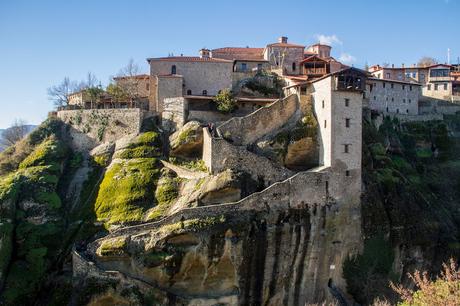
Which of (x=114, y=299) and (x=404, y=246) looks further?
(x=404, y=246)

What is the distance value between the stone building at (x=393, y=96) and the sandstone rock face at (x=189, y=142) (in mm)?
23451

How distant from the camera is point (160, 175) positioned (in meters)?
40.8

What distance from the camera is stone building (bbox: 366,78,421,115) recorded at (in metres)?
57.5

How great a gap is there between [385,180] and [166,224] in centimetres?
2087

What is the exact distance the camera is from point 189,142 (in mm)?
42125

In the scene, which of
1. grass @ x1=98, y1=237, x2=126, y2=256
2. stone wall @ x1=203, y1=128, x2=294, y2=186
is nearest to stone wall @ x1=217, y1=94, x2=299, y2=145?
stone wall @ x1=203, y1=128, x2=294, y2=186

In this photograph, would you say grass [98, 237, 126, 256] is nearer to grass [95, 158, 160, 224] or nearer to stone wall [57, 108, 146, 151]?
grass [95, 158, 160, 224]

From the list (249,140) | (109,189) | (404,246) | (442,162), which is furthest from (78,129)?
(442,162)

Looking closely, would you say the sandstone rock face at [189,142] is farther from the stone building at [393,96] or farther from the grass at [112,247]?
the stone building at [393,96]

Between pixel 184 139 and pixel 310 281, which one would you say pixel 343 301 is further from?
pixel 184 139

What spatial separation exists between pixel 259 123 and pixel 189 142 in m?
6.22

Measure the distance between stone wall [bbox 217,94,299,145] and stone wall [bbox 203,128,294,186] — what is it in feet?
6.42

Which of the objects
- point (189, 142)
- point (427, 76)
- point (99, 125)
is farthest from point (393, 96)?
point (99, 125)

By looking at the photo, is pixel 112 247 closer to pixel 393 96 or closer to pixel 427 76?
pixel 393 96
